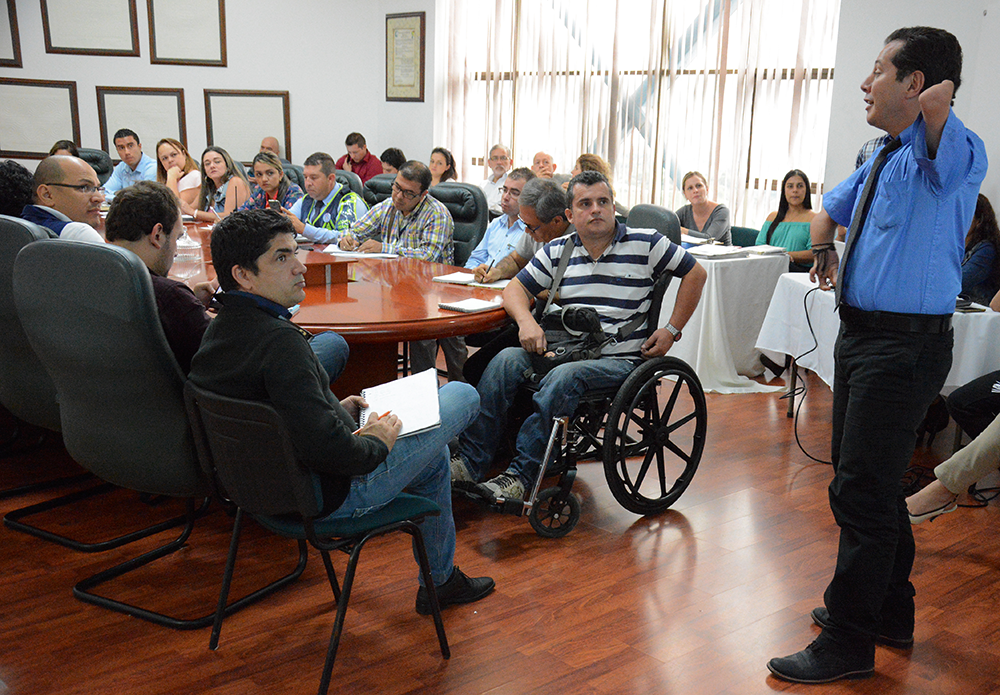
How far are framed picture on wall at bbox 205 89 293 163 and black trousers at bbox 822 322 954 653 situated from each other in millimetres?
8136

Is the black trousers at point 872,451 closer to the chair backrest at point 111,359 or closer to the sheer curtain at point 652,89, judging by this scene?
the chair backrest at point 111,359

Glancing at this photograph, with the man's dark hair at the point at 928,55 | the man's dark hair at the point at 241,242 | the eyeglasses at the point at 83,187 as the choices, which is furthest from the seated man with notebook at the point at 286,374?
the eyeglasses at the point at 83,187

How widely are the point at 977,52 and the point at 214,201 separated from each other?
4.73 m

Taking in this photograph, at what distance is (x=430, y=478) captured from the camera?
219 cm

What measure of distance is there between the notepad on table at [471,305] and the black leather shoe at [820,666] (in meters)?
1.43

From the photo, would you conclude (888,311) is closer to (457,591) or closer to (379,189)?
(457,591)

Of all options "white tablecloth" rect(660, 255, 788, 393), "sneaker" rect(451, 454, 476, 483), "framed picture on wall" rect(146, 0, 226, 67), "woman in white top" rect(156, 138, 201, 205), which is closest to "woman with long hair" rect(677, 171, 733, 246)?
"white tablecloth" rect(660, 255, 788, 393)

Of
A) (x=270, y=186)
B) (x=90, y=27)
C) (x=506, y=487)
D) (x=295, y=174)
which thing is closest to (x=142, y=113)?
(x=90, y=27)

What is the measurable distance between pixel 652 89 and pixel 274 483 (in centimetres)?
601

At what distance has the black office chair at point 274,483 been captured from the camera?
1749mm

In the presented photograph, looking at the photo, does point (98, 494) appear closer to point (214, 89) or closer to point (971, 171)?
point (971, 171)

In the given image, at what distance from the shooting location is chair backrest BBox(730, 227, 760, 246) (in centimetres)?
607

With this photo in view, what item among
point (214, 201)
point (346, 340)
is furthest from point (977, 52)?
point (214, 201)

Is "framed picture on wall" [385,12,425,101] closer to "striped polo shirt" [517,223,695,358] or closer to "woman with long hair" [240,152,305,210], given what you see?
"woman with long hair" [240,152,305,210]
